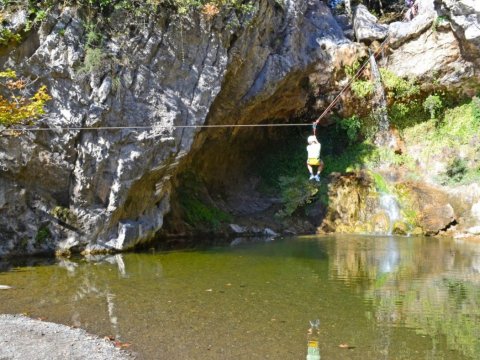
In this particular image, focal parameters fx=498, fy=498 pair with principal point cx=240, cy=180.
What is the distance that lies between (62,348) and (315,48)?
1550cm

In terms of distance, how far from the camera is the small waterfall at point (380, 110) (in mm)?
19883

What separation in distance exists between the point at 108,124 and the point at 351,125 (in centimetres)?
1101

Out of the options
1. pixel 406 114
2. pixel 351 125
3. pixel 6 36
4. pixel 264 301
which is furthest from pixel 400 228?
pixel 6 36

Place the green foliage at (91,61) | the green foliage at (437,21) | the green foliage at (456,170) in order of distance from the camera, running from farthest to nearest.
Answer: the green foliage at (437,21) → the green foliage at (456,170) → the green foliage at (91,61)

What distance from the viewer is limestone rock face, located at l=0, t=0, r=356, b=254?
12.3 m

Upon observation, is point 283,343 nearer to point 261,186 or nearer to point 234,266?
point 234,266

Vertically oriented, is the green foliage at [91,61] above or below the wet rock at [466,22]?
below

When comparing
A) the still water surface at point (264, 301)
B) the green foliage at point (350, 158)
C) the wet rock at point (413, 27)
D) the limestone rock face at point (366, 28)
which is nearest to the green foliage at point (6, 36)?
the still water surface at point (264, 301)

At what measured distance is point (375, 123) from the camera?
2058 centimetres

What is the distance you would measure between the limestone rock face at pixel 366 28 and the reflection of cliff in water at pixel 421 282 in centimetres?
893

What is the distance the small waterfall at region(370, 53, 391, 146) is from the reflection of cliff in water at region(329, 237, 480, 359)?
6654 millimetres

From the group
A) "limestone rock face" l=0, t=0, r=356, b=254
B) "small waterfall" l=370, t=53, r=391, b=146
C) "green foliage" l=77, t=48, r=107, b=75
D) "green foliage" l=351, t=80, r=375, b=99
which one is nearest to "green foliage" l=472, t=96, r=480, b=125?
"small waterfall" l=370, t=53, r=391, b=146

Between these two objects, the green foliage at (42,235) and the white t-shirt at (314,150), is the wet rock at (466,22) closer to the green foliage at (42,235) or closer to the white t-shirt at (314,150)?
the white t-shirt at (314,150)

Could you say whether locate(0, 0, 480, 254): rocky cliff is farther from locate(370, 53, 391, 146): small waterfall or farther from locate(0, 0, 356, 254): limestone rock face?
locate(370, 53, 391, 146): small waterfall
